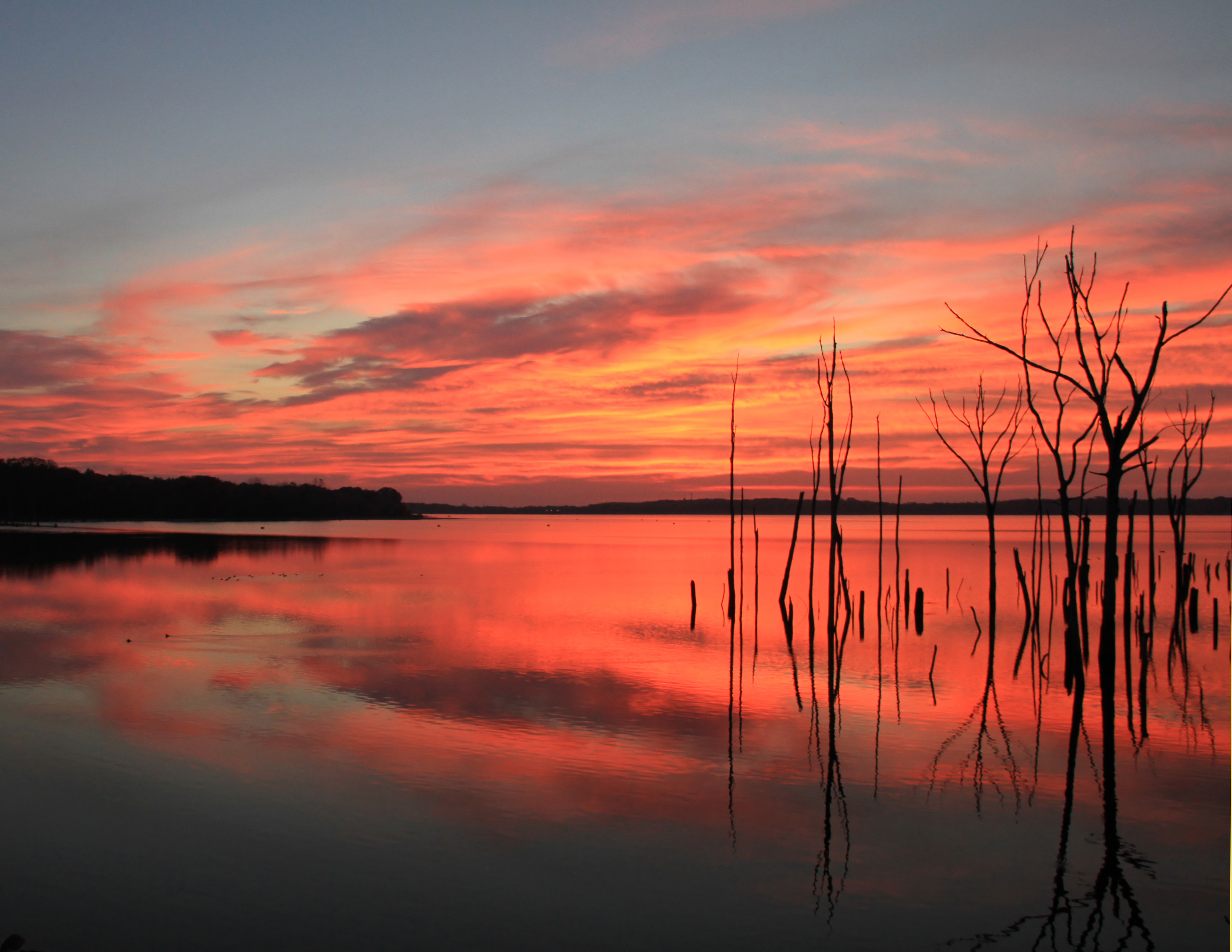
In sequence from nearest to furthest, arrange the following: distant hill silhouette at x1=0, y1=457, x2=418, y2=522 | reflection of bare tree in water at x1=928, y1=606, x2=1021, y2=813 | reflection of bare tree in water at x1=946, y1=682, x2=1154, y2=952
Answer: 1. reflection of bare tree in water at x1=946, y1=682, x2=1154, y2=952
2. reflection of bare tree in water at x1=928, y1=606, x2=1021, y2=813
3. distant hill silhouette at x1=0, y1=457, x2=418, y2=522

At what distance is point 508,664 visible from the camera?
15.4 m

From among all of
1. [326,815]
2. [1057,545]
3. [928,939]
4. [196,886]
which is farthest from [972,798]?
[1057,545]

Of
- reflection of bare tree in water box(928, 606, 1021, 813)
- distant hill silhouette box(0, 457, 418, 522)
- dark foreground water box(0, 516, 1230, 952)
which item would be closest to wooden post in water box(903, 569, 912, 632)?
dark foreground water box(0, 516, 1230, 952)

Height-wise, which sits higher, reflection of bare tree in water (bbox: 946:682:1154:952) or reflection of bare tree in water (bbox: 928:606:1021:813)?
reflection of bare tree in water (bbox: 946:682:1154:952)

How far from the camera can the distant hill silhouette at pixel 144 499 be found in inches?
3627

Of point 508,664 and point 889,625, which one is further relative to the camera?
point 889,625

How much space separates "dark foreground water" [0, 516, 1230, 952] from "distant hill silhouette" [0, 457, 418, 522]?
84966 mm

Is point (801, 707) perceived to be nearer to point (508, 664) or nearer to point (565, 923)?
point (508, 664)

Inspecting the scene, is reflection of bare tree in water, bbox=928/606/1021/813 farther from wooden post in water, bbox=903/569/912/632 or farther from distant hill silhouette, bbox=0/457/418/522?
distant hill silhouette, bbox=0/457/418/522

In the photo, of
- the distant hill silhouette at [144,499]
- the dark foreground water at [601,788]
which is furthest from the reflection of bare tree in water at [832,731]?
the distant hill silhouette at [144,499]

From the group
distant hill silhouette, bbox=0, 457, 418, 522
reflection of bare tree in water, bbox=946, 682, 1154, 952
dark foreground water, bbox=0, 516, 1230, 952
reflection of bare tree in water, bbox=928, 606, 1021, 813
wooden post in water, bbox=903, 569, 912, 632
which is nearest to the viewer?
reflection of bare tree in water, bbox=946, 682, 1154, 952

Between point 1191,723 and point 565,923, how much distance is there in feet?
31.9

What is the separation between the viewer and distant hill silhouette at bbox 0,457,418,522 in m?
92.1

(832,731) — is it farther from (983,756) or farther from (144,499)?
(144,499)
